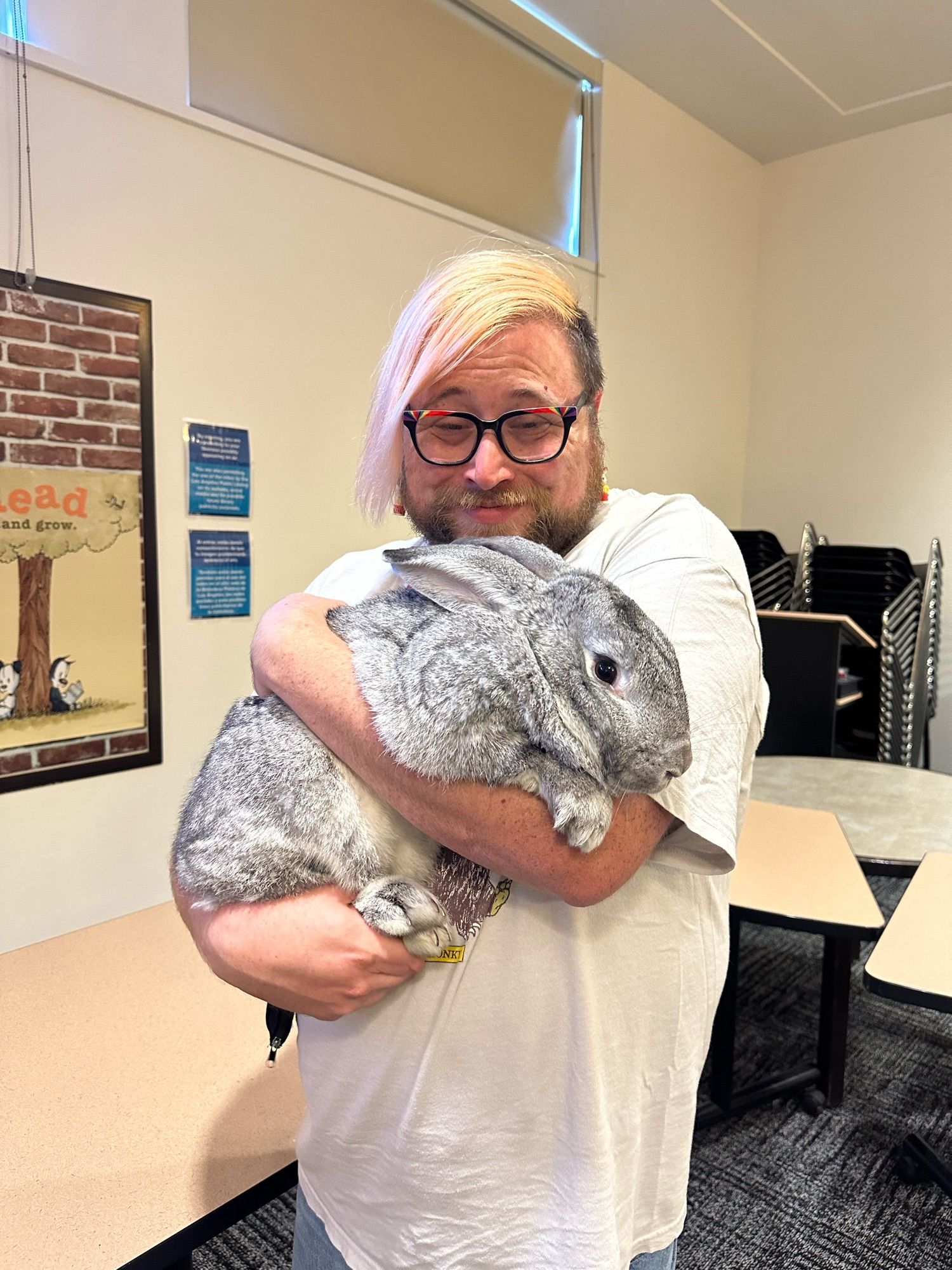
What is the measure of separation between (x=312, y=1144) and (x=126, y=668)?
2.07 metres

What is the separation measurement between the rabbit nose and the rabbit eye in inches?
3.6

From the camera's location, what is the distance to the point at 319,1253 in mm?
999

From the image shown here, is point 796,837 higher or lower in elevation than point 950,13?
lower

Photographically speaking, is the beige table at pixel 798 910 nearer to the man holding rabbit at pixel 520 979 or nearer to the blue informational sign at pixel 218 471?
the man holding rabbit at pixel 520 979

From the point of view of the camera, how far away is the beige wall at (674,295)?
15.3 ft

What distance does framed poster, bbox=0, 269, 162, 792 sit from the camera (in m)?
2.44

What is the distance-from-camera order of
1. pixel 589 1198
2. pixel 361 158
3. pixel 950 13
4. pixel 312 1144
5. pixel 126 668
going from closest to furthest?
pixel 589 1198
pixel 312 1144
pixel 126 668
pixel 361 158
pixel 950 13

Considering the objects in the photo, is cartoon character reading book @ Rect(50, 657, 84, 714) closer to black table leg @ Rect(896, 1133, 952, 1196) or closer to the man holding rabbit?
the man holding rabbit

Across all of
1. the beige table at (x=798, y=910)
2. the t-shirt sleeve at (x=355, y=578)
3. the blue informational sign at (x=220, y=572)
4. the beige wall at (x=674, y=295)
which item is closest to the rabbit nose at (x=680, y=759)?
the t-shirt sleeve at (x=355, y=578)

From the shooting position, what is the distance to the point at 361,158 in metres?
3.39

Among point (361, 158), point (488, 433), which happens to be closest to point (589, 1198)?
point (488, 433)

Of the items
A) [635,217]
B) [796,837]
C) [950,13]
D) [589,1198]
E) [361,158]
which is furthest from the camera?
[635,217]

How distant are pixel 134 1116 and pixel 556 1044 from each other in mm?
969

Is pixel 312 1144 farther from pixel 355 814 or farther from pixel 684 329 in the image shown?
pixel 684 329
